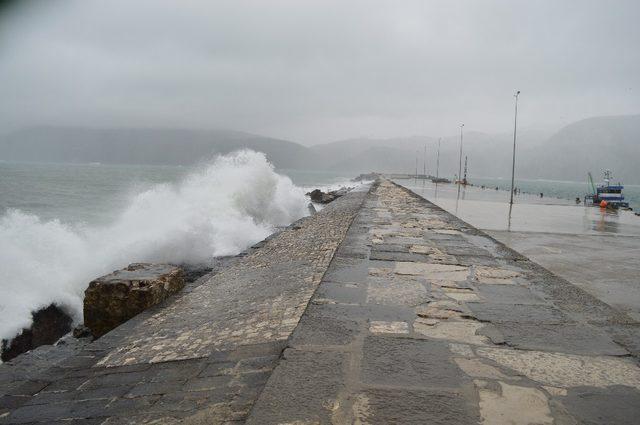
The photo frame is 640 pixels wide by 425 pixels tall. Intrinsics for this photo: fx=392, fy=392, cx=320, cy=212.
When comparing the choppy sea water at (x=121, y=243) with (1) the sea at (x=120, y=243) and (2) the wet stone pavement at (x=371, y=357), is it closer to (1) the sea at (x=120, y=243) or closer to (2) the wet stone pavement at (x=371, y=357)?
(1) the sea at (x=120, y=243)

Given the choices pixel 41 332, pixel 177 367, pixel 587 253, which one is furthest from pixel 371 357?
pixel 587 253

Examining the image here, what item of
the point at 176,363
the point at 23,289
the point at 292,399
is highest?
the point at 292,399

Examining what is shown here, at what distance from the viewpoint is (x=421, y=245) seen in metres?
6.14

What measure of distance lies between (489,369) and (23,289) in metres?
7.83

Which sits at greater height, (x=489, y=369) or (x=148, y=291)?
(x=489, y=369)

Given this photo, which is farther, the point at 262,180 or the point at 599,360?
the point at 262,180

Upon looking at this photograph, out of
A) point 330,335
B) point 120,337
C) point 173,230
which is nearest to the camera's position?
point 330,335

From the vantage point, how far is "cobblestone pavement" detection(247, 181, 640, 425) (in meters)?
1.82

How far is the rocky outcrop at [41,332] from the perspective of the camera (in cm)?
538

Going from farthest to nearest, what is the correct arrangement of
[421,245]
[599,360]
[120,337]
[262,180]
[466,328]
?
[262,180]
[421,245]
[120,337]
[466,328]
[599,360]

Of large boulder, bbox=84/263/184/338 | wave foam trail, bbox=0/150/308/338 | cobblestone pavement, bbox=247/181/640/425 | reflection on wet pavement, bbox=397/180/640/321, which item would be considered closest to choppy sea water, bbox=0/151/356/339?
wave foam trail, bbox=0/150/308/338

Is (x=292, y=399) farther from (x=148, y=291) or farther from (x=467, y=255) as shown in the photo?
(x=467, y=255)

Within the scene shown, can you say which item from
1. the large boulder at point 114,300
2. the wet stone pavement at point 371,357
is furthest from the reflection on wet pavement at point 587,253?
the large boulder at point 114,300

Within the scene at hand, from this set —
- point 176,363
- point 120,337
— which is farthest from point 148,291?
point 176,363
